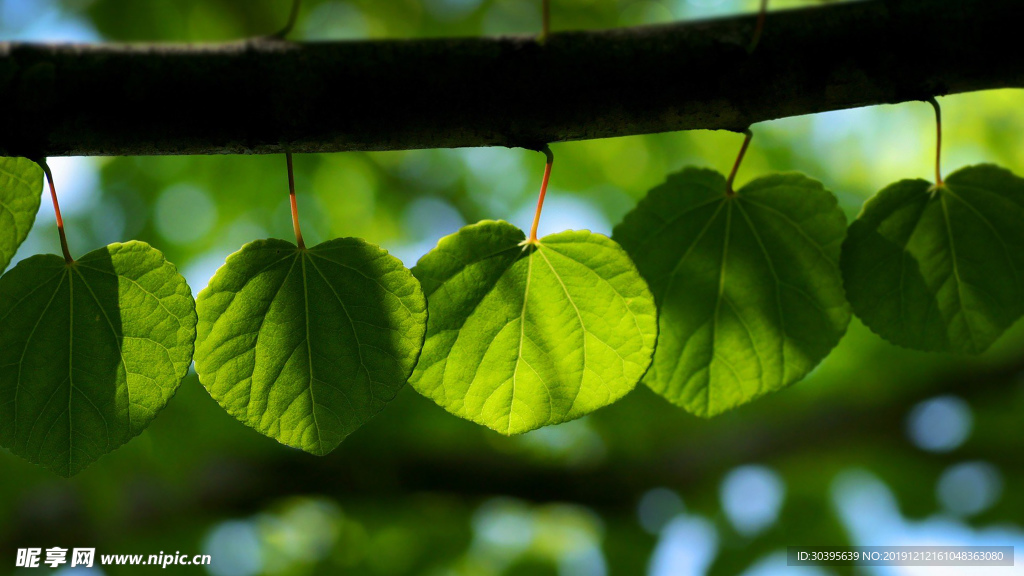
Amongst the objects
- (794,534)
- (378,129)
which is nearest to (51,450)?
(378,129)

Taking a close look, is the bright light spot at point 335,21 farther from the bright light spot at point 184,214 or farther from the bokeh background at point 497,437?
the bright light spot at point 184,214

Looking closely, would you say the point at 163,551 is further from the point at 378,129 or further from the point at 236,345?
the point at 378,129

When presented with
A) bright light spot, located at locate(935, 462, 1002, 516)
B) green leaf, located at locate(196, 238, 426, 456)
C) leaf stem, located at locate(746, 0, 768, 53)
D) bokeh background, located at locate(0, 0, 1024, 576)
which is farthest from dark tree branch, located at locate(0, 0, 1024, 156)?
bright light spot, located at locate(935, 462, 1002, 516)

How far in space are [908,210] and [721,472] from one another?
2.38 m

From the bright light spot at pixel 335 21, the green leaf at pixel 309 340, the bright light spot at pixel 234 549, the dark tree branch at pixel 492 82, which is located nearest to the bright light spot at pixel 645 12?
the bright light spot at pixel 335 21

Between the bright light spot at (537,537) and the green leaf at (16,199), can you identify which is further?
the bright light spot at (537,537)

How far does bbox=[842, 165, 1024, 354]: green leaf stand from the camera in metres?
0.68

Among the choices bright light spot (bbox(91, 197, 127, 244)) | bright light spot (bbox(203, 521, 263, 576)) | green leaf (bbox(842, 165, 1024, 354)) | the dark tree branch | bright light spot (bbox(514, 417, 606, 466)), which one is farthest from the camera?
bright light spot (bbox(514, 417, 606, 466))

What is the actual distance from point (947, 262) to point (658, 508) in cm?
243

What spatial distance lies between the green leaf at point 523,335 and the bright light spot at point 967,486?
10.7 ft

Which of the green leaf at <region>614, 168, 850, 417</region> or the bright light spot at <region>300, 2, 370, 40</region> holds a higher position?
the bright light spot at <region>300, 2, 370, 40</region>

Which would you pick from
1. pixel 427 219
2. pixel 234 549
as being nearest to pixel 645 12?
pixel 427 219

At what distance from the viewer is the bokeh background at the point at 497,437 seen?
→ 2.71m

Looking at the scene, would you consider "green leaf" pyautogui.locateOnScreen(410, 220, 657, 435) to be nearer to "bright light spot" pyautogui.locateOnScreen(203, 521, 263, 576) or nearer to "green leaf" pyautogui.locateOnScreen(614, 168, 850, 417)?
"green leaf" pyautogui.locateOnScreen(614, 168, 850, 417)
